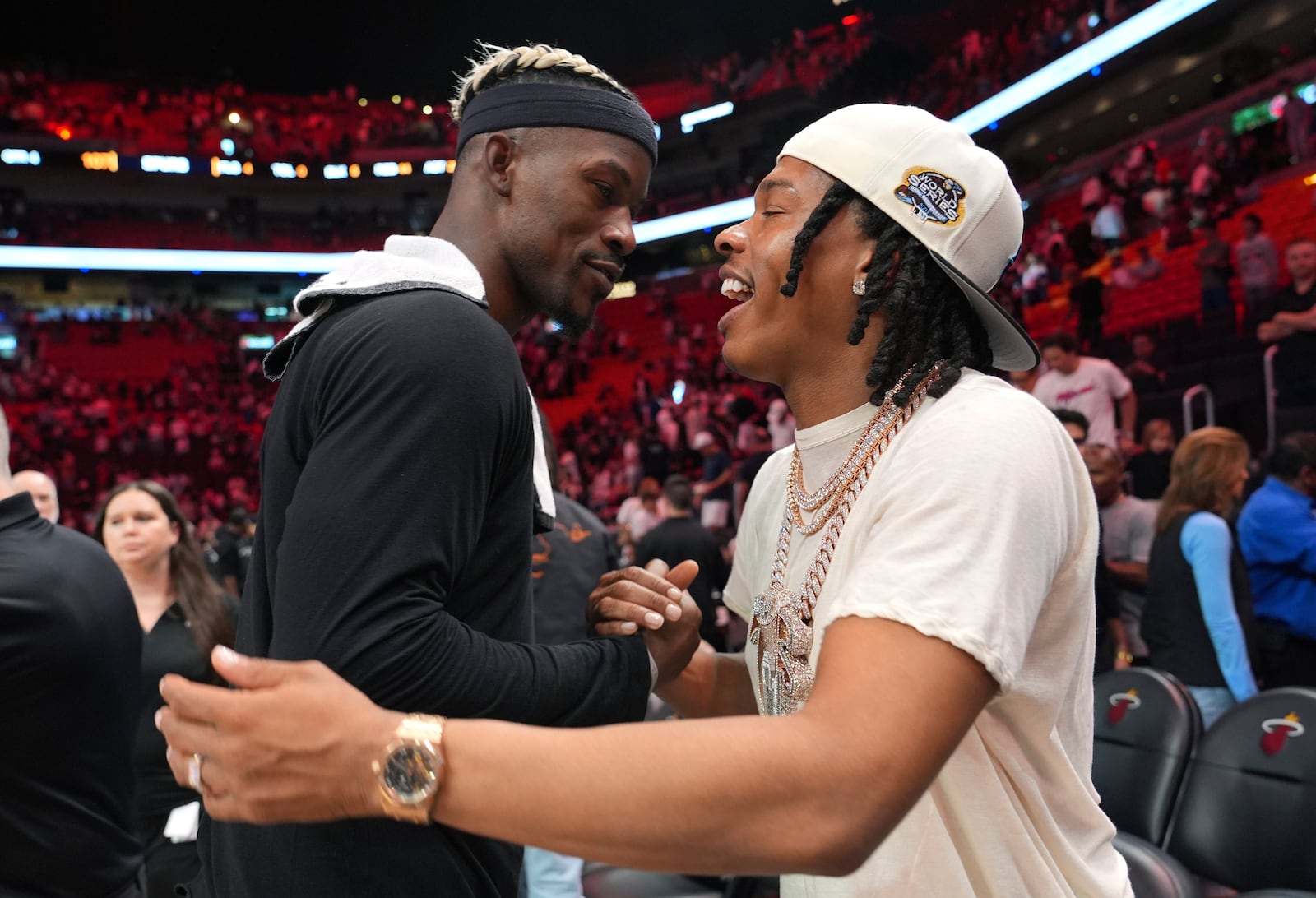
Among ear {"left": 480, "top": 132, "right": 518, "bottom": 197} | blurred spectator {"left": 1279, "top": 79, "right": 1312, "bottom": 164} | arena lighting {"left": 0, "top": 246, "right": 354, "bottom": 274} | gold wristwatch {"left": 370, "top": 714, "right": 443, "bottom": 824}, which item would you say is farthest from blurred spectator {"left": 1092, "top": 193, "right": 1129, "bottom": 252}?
arena lighting {"left": 0, "top": 246, "right": 354, "bottom": 274}

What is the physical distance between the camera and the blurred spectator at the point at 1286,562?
15.2 ft

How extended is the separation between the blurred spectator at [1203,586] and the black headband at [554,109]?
3.53 m

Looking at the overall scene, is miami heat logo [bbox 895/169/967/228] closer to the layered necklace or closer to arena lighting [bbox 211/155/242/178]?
the layered necklace

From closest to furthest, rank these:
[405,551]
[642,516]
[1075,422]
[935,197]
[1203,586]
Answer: [405,551]
[935,197]
[1203,586]
[1075,422]
[642,516]

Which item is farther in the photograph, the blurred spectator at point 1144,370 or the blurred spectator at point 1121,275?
the blurred spectator at point 1121,275

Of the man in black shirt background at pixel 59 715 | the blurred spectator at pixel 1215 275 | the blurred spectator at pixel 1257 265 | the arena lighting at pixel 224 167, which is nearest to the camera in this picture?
the man in black shirt background at pixel 59 715

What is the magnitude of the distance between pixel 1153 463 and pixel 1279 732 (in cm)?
453

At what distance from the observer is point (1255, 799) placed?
9.49 feet

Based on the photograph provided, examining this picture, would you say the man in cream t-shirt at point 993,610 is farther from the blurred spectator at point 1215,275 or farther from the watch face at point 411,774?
the blurred spectator at point 1215,275

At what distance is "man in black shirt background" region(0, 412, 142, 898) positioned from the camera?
2.41 metres

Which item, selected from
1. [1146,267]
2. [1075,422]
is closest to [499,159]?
[1075,422]

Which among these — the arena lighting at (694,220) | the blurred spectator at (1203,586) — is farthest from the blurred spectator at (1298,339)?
the arena lighting at (694,220)

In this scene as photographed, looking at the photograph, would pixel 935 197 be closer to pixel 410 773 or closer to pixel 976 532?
pixel 976 532

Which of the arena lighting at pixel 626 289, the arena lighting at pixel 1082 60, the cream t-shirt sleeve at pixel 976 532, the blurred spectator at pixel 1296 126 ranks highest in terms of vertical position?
the arena lighting at pixel 1082 60
